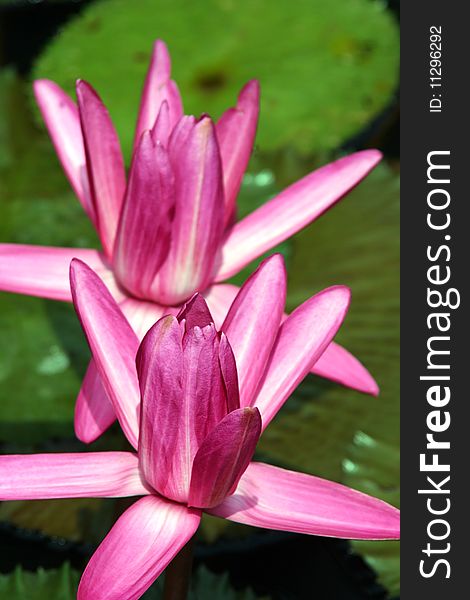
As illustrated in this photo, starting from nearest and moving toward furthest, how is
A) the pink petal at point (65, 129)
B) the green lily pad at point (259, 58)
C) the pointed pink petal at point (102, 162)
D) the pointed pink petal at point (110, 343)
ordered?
the pointed pink petal at point (110, 343) < the pointed pink petal at point (102, 162) < the pink petal at point (65, 129) < the green lily pad at point (259, 58)

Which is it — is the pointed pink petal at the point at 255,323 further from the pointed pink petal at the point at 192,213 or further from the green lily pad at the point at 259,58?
the green lily pad at the point at 259,58

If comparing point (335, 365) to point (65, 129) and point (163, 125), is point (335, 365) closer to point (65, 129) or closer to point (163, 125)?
point (163, 125)

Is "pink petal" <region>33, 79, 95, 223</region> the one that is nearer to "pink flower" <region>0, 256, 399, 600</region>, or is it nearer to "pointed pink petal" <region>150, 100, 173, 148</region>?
"pointed pink petal" <region>150, 100, 173, 148</region>

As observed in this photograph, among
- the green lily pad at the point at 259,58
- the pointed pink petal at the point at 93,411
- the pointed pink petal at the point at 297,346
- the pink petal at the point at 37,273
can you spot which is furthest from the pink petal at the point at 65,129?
the green lily pad at the point at 259,58

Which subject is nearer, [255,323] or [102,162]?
[255,323]

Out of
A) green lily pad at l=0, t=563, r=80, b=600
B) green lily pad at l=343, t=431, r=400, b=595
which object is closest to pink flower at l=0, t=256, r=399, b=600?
green lily pad at l=0, t=563, r=80, b=600

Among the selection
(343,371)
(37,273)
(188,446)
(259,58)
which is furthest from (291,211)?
(259,58)

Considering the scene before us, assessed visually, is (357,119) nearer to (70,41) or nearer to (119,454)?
(70,41)
